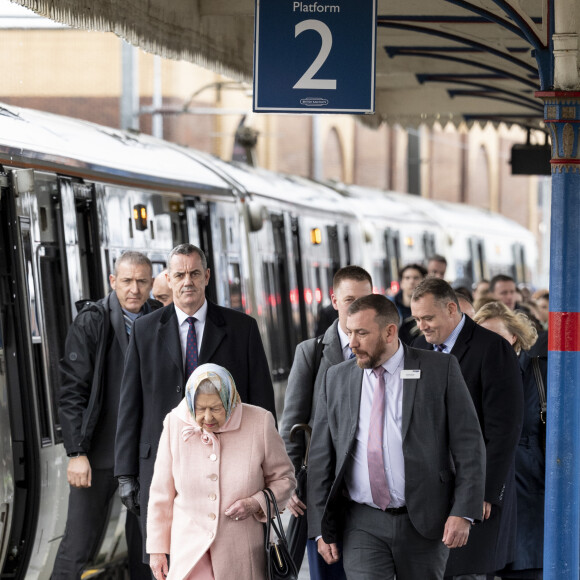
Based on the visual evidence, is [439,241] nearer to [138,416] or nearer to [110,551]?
[110,551]

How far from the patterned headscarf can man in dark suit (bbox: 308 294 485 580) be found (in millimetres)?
657

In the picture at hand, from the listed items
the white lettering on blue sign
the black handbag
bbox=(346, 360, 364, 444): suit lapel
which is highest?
the white lettering on blue sign

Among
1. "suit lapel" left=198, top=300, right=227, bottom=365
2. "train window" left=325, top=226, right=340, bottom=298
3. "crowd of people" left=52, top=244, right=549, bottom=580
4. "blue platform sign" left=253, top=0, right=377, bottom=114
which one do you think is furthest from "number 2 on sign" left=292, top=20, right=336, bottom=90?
"train window" left=325, top=226, right=340, bottom=298

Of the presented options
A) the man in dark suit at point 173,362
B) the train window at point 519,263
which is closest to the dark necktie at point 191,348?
the man in dark suit at point 173,362

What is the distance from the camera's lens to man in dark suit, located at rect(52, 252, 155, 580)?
8.05 meters

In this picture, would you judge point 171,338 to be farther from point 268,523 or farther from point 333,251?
point 333,251

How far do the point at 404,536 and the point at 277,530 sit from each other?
1.92 ft

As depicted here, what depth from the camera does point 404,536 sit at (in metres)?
6.22

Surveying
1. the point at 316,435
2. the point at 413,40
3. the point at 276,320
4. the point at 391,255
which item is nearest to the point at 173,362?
the point at 316,435

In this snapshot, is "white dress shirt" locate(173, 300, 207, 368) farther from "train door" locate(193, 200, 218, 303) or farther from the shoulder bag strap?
"train door" locate(193, 200, 218, 303)

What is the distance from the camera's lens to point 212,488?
590cm

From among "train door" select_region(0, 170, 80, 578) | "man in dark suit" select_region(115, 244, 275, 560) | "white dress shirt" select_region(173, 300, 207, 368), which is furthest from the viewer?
"train door" select_region(0, 170, 80, 578)

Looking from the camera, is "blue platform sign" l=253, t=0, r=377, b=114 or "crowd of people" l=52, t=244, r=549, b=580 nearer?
"crowd of people" l=52, t=244, r=549, b=580

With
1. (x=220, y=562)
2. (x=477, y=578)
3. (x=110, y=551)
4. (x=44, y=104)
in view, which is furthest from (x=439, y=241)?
(x=220, y=562)
